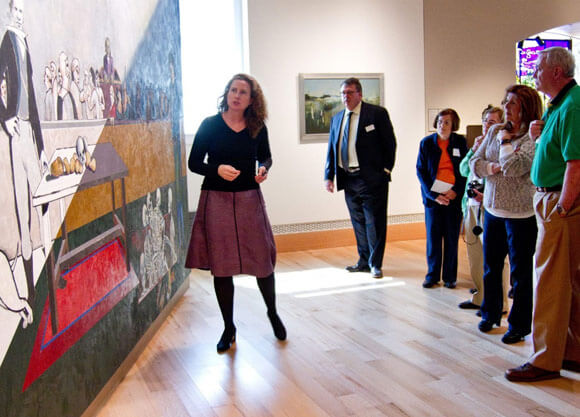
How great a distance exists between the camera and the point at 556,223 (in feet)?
10.9

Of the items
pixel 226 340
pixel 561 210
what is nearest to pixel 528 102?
pixel 561 210

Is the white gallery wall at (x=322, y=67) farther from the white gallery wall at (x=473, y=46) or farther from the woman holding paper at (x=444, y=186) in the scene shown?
the woman holding paper at (x=444, y=186)

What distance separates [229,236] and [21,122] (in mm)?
1863

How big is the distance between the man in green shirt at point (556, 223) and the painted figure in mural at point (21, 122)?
2469 mm

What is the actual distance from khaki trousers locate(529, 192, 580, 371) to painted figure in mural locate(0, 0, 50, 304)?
8.22ft

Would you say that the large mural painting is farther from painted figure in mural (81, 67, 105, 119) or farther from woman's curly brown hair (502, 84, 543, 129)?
woman's curly brown hair (502, 84, 543, 129)

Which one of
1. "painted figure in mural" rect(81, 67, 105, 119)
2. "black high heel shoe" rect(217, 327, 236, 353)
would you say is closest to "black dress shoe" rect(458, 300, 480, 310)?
"black high heel shoe" rect(217, 327, 236, 353)

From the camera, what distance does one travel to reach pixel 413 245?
7988 mm

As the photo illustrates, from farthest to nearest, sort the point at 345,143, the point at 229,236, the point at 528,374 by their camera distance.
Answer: the point at 345,143 → the point at 229,236 → the point at 528,374

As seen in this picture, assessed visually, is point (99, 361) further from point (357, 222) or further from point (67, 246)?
point (357, 222)

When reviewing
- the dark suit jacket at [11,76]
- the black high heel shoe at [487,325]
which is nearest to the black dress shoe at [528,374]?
the black high heel shoe at [487,325]

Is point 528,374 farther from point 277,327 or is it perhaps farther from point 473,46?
point 473,46

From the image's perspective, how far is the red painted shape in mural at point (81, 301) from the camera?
254 centimetres

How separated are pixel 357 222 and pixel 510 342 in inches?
105
